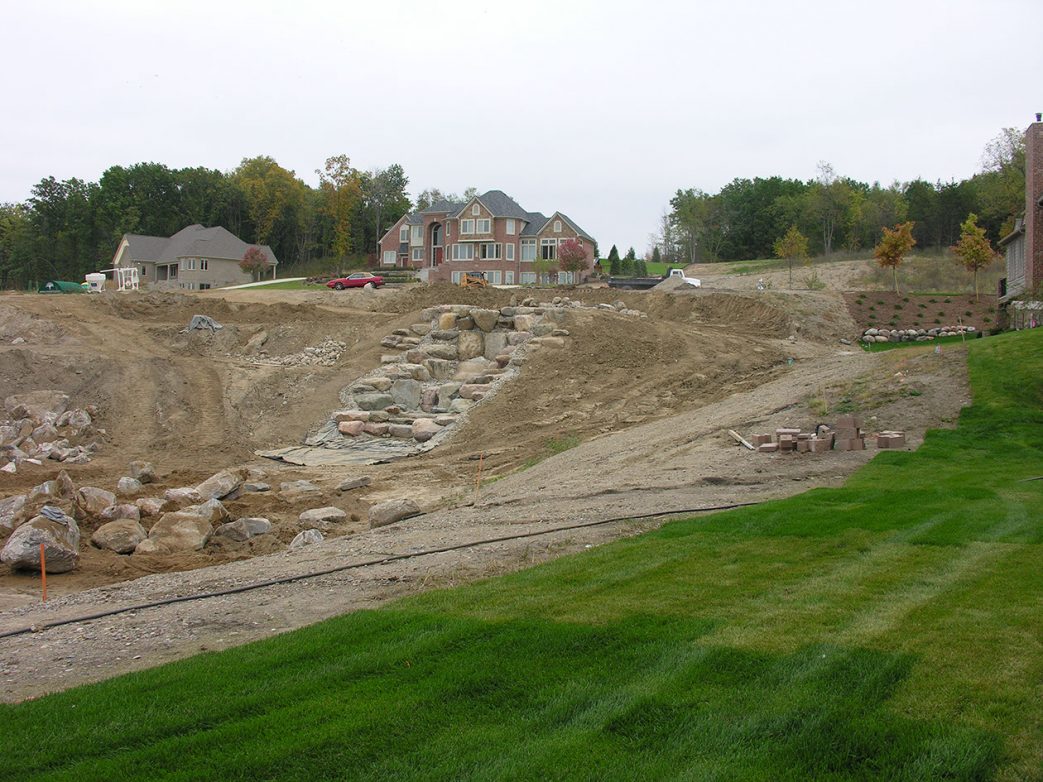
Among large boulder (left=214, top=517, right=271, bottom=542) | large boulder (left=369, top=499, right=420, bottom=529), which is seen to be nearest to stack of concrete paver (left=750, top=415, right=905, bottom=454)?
large boulder (left=369, top=499, right=420, bottom=529)

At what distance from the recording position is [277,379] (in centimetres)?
2830

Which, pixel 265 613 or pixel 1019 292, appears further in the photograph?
pixel 1019 292

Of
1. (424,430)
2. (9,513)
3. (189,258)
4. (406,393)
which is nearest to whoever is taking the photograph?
(9,513)

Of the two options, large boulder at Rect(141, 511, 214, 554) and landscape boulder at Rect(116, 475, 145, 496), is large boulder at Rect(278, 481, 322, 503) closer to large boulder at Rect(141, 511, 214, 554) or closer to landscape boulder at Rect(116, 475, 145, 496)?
landscape boulder at Rect(116, 475, 145, 496)

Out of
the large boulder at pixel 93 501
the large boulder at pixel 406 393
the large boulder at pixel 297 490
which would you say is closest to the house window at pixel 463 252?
the large boulder at pixel 406 393

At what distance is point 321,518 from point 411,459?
706cm

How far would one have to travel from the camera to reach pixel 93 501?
51.0 feet

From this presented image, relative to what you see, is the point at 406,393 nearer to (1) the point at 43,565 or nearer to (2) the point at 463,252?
(1) the point at 43,565

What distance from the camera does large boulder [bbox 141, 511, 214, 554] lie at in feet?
45.0

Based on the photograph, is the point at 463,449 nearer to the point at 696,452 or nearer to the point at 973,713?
Result: the point at 696,452

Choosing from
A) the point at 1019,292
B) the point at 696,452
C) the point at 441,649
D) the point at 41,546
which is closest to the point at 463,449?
the point at 696,452

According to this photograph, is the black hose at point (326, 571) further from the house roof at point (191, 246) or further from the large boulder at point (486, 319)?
the house roof at point (191, 246)

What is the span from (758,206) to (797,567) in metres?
82.8

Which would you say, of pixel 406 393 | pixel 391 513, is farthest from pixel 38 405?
pixel 391 513
